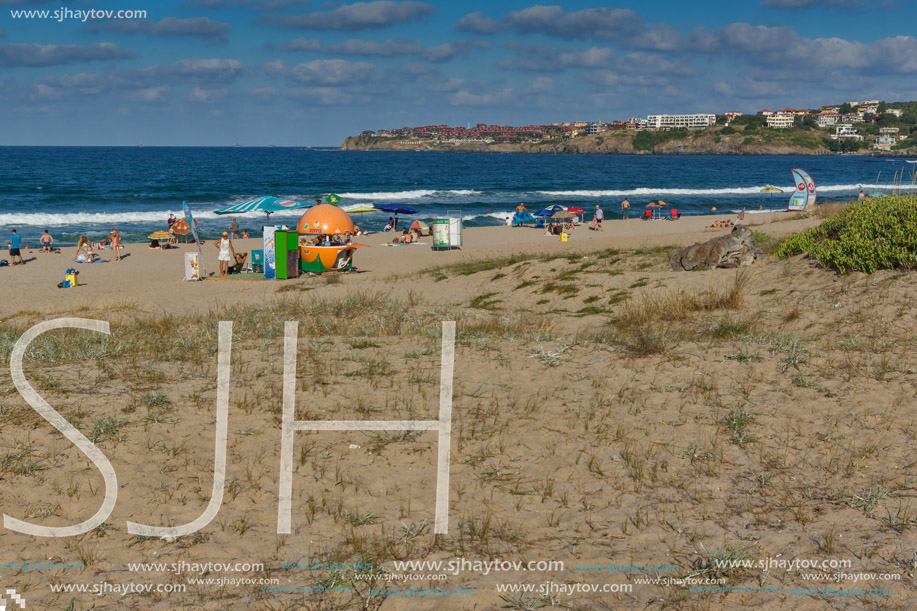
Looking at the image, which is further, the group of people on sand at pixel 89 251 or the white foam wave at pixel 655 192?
the white foam wave at pixel 655 192

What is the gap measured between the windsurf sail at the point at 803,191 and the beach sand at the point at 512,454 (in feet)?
80.4

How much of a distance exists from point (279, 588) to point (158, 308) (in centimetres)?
1246

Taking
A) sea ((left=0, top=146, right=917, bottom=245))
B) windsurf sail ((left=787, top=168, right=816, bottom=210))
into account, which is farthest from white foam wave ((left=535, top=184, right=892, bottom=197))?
windsurf sail ((left=787, top=168, right=816, bottom=210))

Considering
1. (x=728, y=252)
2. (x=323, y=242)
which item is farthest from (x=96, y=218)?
(x=728, y=252)

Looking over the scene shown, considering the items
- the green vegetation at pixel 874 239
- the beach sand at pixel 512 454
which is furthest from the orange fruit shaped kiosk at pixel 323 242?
the green vegetation at pixel 874 239

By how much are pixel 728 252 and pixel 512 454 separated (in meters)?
9.69

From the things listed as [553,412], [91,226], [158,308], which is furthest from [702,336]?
[91,226]

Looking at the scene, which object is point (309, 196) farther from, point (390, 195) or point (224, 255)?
point (224, 255)

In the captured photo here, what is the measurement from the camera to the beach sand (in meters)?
3.86

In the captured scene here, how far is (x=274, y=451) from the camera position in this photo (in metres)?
5.46

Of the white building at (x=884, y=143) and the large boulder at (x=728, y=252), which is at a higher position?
the white building at (x=884, y=143)

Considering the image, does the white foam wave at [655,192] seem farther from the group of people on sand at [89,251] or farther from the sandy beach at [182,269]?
the group of people on sand at [89,251]

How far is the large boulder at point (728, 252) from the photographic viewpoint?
527 inches

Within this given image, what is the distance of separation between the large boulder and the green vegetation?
75.2 inches
